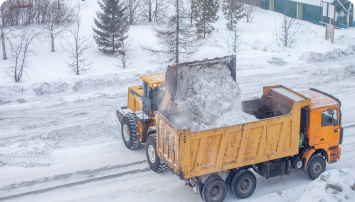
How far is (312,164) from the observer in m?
8.65

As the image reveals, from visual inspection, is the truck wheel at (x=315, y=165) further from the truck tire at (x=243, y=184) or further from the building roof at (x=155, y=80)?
the building roof at (x=155, y=80)

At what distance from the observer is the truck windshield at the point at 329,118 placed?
8.38 m

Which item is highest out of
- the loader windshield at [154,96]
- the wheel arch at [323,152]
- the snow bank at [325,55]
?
the snow bank at [325,55]

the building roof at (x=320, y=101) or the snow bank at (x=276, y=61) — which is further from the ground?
the snow bank at (x=276, y=61)

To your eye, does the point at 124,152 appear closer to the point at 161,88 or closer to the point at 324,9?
the point at 161,88

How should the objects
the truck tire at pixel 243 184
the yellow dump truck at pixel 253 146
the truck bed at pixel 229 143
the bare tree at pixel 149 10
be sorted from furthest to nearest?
the bare tree at pixel 149 10 < the truck tire at pixel 243 184 < the yellow dump truck at pixel 253 146 < the truck bed at pixel 229 143

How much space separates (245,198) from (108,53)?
16122 millimetres

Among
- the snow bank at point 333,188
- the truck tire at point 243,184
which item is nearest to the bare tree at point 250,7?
the truck tire at point 243,184

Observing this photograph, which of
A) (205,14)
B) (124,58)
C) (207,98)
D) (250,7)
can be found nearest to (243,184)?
(207,98)

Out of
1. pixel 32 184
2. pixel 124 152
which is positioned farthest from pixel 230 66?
pixel 32 184

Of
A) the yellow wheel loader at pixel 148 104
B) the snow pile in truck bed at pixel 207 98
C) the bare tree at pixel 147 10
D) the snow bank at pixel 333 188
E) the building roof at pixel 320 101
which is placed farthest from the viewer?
the bare tree at pixel 147 10

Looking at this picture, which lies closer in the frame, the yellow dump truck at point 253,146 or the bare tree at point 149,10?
the yellow dump truck at point 253,146

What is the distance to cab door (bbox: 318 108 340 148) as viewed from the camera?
331 inches

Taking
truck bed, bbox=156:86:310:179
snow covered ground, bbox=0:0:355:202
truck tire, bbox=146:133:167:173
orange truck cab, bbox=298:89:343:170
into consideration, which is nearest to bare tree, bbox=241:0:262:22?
snow covered ground, bbox=0:0:355:202
